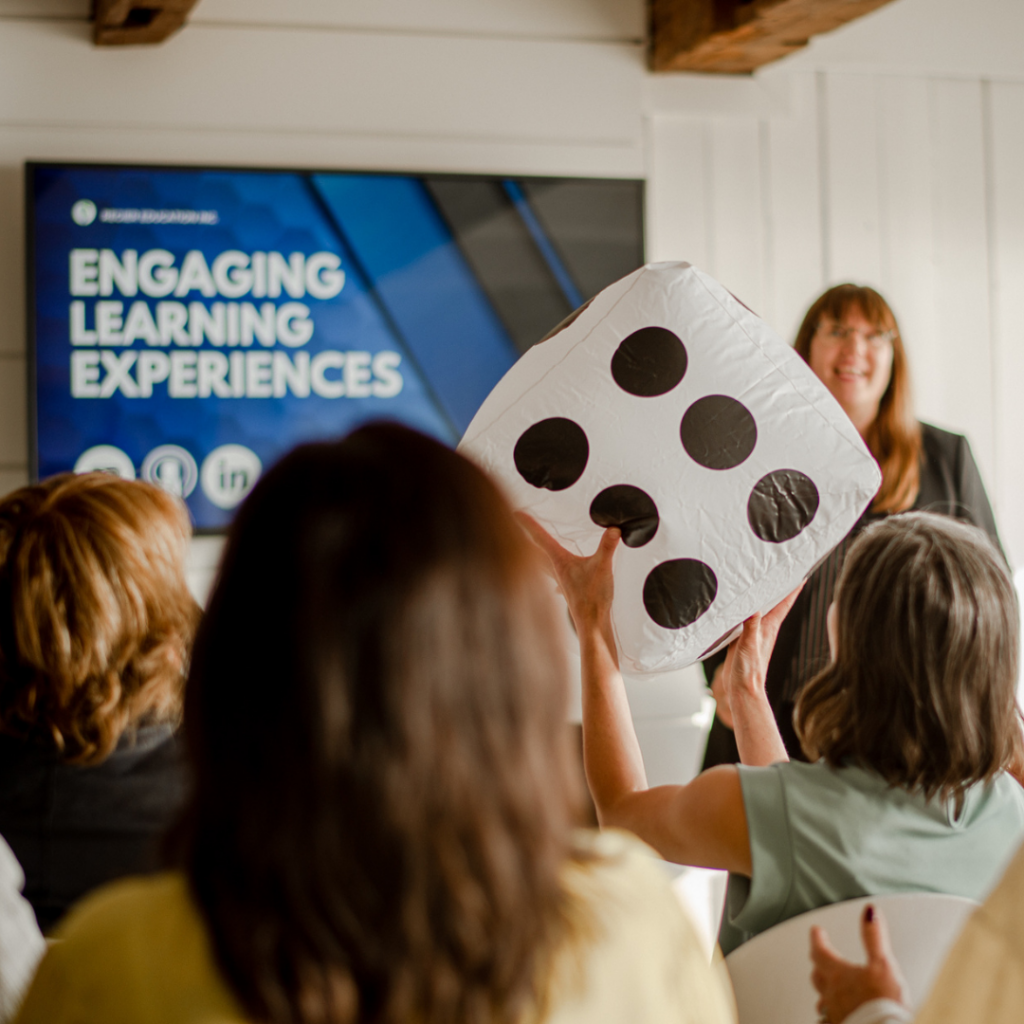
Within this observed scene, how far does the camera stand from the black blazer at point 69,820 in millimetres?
1302

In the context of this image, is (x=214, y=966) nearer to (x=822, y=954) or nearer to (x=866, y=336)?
(x=822, y=954)

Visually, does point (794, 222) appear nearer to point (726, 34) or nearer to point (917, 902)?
point (726, 34)

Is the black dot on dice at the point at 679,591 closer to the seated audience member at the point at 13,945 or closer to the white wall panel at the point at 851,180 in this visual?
the seated audience member at the point at 13,945

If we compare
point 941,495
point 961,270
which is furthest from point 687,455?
point 961,270

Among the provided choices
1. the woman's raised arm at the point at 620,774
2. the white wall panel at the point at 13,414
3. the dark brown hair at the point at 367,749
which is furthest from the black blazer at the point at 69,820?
the white wall panel at the point at 13,414

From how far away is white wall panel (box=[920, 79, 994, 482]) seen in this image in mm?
3094

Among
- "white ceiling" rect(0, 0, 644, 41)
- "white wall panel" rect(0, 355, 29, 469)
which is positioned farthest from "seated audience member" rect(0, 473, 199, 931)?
"white ceiling" rect(0, 0, 644, 41)

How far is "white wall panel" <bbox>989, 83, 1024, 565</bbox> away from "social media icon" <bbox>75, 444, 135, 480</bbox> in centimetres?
237

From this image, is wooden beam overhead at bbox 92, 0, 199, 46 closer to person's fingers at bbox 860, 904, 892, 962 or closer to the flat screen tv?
the flat screen tv

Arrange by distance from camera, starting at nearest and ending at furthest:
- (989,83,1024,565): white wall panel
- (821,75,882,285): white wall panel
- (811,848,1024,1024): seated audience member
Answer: (811,848,1024,1024): seated audience member
(821,75,882,285): white wall panel
(989,83,1024,565): white wall panel

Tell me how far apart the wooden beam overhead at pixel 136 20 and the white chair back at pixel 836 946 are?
6.93 ft

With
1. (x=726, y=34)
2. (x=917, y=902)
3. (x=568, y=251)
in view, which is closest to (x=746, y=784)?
(x=917, y=902)

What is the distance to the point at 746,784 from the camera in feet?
3.78

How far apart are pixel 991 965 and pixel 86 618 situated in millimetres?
1077
